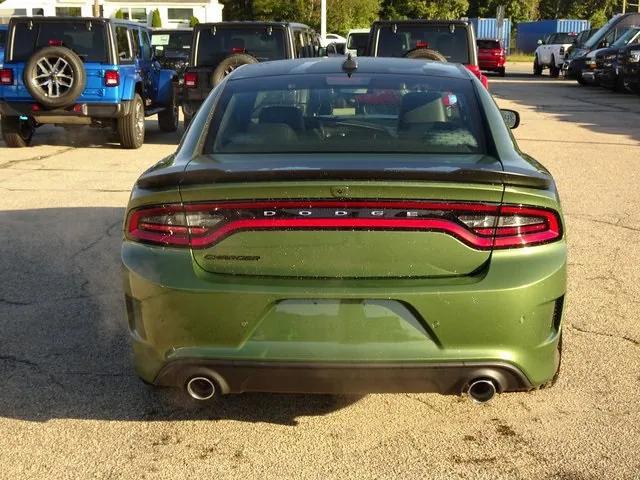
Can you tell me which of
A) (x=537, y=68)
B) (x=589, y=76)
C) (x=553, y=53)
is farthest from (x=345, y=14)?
(x=589, y=76)

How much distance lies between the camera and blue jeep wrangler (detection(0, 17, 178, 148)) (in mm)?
11820

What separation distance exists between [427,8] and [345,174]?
5968 cm

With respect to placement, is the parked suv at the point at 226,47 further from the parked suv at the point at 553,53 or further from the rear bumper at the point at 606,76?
the parked suv at the point at 553,53

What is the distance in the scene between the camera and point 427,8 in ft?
198

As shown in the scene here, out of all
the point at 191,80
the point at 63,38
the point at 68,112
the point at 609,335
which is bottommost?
the point at 609,335

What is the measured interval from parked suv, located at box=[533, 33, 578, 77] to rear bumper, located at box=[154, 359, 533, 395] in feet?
107

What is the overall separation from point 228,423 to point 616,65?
21715 mm

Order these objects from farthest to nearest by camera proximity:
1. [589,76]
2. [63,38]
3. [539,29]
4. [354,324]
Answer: [539,29] → [589,76] → [63,38] → [354,324]

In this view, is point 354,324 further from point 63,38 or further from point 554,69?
point 554,69

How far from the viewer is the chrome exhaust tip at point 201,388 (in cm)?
339

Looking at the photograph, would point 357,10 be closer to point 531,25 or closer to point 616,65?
point 531,25

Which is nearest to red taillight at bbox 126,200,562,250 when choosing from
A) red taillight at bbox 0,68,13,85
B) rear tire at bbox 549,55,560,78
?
red taillight at bbox 0,68,13,85

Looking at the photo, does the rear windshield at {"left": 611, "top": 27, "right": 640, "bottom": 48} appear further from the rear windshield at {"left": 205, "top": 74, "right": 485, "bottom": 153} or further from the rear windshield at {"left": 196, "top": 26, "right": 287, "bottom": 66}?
the rear windshield at {"left": 205, "top": 74, "right": 485, "bottom": 153}

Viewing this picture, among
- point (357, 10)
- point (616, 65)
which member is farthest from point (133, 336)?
point (357, 10)
